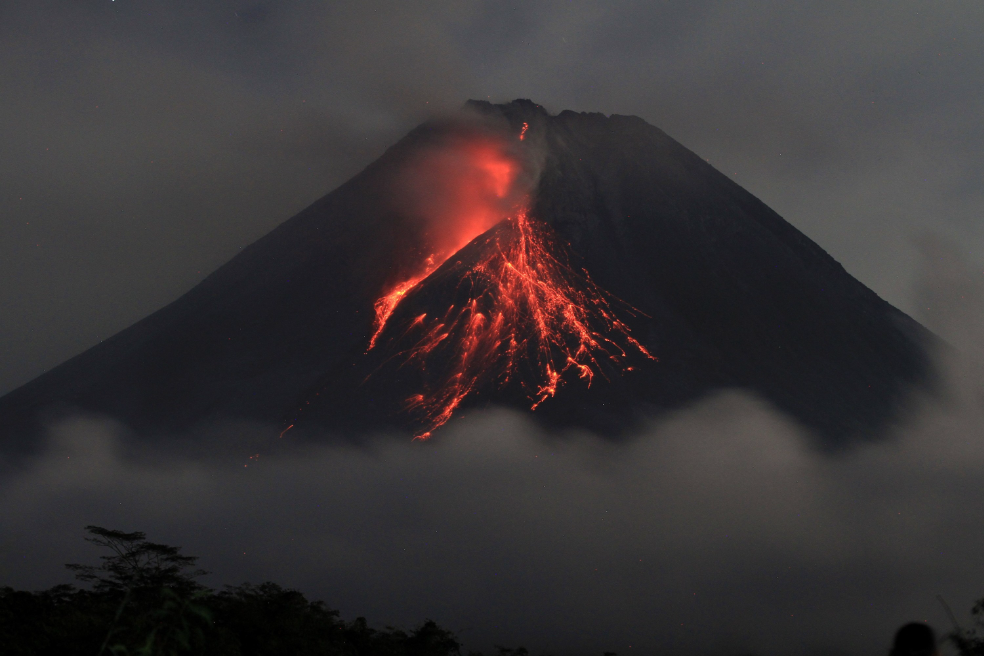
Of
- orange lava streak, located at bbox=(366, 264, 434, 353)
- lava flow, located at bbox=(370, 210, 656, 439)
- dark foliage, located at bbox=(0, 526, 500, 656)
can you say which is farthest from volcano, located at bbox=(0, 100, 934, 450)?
dark foliage, located at bbox=(0, 526, 500, 656)

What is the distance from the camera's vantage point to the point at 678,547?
10631 cm

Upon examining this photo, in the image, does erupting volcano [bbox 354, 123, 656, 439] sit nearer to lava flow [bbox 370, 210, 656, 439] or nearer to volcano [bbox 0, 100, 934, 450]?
lava flow [bbox 370, 210, 656, 439]

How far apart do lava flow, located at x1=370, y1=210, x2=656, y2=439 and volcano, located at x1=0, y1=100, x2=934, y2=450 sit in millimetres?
258

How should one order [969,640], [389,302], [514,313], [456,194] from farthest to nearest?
1. [456,194]
2. [389,302]
3. [514,313]
4. [969,640]

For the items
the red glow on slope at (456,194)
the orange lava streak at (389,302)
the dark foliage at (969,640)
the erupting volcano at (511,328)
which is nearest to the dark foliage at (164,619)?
the dark foliage at (969,640)

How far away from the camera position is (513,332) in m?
107

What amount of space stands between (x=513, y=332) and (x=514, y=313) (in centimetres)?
300

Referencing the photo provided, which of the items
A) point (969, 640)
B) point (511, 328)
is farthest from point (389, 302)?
point (969, 640)

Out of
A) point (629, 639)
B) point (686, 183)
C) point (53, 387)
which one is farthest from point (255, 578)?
point (686, 183)

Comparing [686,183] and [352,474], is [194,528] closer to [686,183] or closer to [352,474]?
[352,474]

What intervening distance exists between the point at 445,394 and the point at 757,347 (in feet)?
146

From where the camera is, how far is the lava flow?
10138cm

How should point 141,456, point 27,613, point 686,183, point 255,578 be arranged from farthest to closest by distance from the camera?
point 686,183
point 141,456
point 255,578
point 27,613

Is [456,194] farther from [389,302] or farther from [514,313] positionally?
[514,313]
